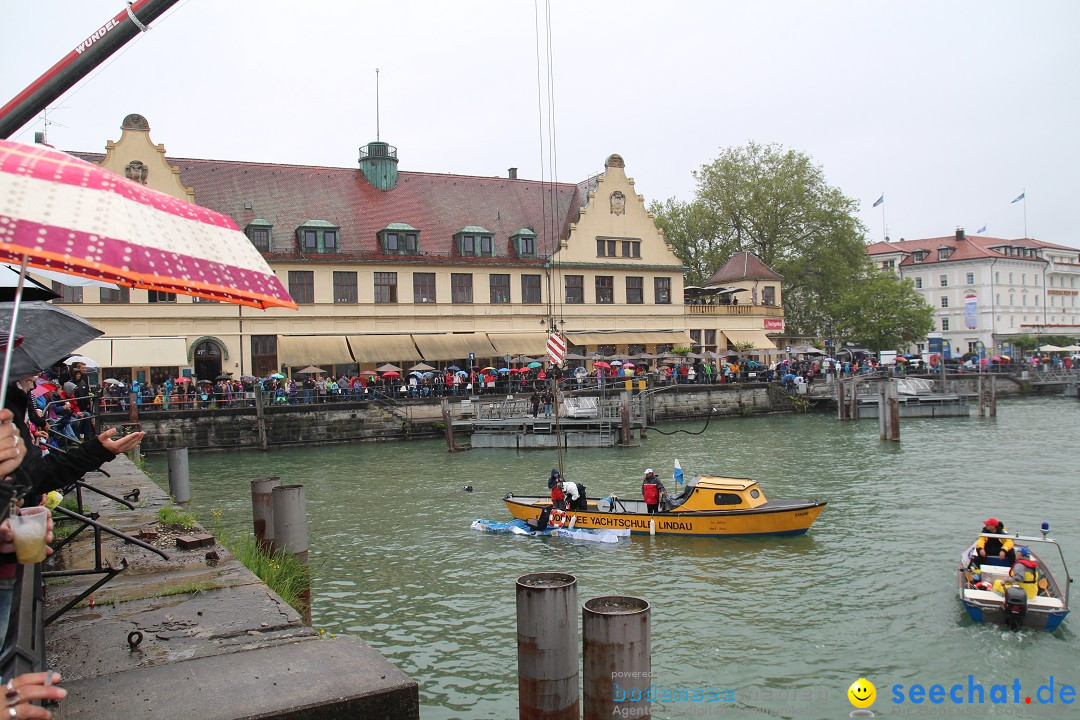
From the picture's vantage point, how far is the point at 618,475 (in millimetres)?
30109

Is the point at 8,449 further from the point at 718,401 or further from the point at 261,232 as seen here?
the point at 718,401

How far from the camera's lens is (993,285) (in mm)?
94812

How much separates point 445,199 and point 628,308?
14.8 meters

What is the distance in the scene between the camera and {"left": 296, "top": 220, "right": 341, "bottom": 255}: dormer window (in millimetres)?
49781

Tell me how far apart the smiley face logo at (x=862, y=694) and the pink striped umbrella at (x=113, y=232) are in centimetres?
940

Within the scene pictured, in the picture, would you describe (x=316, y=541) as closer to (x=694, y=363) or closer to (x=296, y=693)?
(x=296, y=693)

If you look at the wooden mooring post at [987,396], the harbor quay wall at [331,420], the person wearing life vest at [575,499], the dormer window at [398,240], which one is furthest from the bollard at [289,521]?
the wooden mooring post at [987,396]

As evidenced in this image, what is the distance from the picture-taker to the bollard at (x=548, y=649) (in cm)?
744

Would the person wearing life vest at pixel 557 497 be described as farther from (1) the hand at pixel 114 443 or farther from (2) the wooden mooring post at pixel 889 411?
(2) the wooden mooring post at pixel 889 411

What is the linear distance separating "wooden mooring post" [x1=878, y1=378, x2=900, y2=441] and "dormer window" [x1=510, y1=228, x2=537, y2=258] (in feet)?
82.3

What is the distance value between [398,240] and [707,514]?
37015mm

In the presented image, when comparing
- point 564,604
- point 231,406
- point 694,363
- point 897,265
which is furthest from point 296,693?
point 897,265

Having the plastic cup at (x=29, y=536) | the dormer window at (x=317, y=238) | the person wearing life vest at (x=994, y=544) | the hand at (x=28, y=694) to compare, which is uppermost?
the dormer window at (x=317, y=238)

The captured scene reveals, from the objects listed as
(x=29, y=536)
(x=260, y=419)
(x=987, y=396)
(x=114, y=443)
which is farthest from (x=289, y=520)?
(x=987, y=396)
